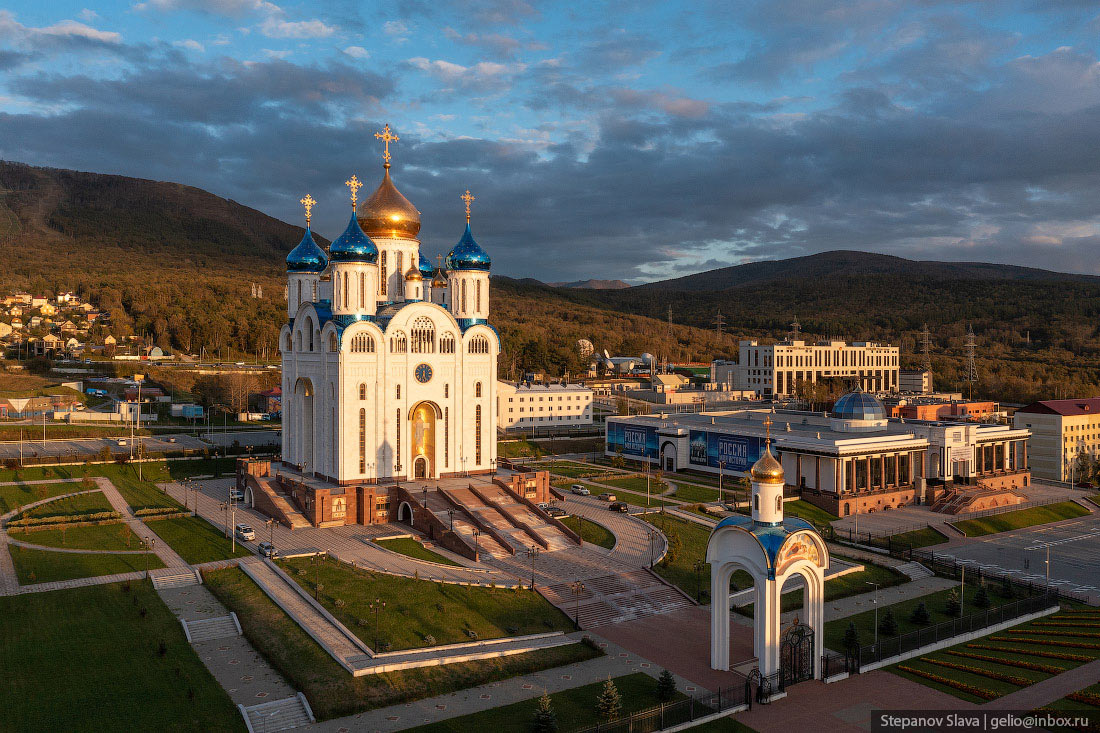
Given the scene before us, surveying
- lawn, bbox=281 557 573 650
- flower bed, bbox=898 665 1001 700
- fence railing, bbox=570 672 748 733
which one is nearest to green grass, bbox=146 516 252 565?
lawn, bbox=281 557 573 650

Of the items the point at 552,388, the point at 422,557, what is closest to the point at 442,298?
Answer: the point at 422,557

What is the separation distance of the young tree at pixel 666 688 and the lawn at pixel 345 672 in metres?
3.78

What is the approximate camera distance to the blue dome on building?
52.7 metres

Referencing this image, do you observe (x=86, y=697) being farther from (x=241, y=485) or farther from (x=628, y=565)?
(x=241, y=485)

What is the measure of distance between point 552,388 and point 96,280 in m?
84.4

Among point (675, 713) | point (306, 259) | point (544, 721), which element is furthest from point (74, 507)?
point (675, 713)

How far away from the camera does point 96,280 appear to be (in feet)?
397

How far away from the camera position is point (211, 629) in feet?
85.5

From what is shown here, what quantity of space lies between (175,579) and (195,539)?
5.47 metres

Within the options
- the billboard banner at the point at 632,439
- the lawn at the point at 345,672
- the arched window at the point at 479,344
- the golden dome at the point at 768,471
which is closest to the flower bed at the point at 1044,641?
the golden dome at the point at 768,471

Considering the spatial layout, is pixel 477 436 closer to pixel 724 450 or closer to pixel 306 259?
pixel 306 259

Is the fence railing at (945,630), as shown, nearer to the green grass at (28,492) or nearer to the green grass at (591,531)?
the green grass at (591,531)

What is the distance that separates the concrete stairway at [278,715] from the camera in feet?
65.6

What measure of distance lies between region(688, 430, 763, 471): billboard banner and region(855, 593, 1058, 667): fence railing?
845 inches
